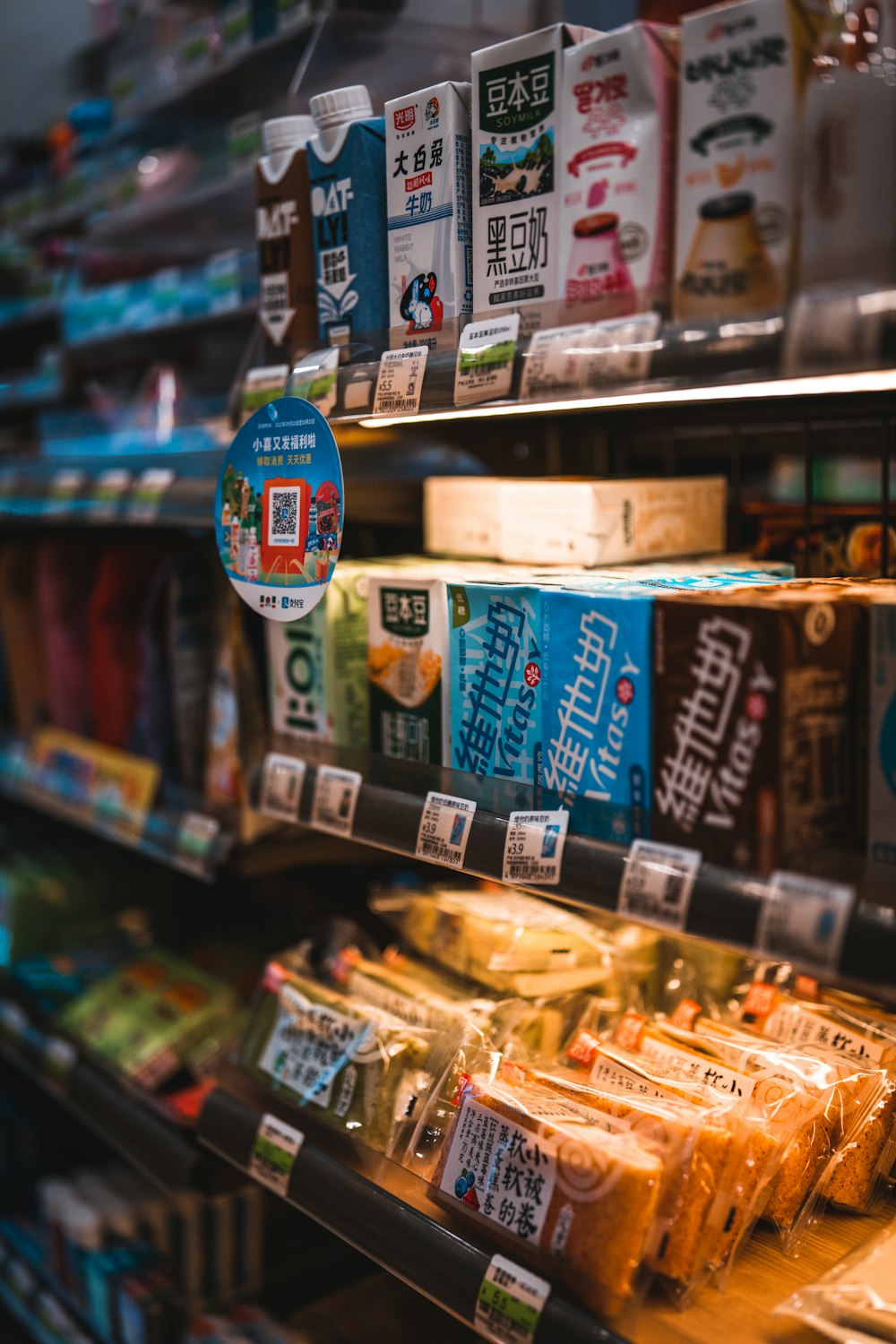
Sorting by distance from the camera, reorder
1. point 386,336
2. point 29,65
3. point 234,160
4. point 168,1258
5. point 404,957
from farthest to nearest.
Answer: point 29,65 < point 234,160 < point 168,1258 < point 404,957 < point 386,336

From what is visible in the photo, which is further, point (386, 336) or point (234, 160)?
point (234, 160)

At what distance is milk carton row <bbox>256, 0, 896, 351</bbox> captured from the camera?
0.81m

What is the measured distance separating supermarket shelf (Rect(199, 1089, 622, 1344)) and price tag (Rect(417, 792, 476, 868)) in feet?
1.15

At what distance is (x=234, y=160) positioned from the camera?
2.28m

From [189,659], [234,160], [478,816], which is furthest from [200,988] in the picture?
[234,160]

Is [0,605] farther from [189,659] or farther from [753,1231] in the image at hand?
[753,1231]

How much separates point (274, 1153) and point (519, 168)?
1.12 metres

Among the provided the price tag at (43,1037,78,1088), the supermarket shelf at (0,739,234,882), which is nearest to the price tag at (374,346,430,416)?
the supermarket shelf at (0,739,234,882)

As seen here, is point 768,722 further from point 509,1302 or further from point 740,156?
point 509,1302

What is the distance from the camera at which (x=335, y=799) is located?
4.13 feet

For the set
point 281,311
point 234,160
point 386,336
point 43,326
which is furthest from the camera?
point 43,326

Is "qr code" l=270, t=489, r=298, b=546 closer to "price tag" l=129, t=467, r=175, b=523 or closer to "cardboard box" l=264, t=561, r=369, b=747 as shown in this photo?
"cardboard box" l=264, t=561, r=369, b=747

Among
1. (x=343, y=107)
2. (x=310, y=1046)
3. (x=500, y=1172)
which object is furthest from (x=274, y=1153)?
(x=343, y=107)

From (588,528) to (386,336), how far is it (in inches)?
12.5
